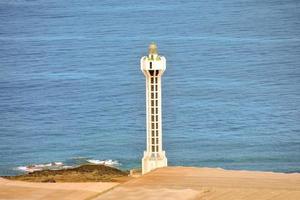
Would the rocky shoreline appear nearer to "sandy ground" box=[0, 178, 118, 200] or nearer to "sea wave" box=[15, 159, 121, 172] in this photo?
"sea wave" box=[15, 159, 121, 172]

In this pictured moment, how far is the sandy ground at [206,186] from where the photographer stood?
3928 cm

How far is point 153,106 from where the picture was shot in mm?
43000

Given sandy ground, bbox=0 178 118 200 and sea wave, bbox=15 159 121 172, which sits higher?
sea wave, bbox=15 159 121 172

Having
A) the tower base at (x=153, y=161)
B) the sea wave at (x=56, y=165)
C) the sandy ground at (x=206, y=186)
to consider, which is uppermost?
the sea wave at (x=56, y=165)

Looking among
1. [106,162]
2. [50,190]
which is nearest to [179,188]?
[50,190]

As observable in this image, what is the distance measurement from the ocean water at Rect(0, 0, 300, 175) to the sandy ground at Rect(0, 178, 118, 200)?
12.8m

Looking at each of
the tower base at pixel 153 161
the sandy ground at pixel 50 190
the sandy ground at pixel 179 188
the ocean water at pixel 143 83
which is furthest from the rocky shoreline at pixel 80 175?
the sandy ground at pixel 179 188

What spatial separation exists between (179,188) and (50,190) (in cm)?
323

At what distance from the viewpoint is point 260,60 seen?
3184 inches

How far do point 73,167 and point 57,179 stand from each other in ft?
18.2

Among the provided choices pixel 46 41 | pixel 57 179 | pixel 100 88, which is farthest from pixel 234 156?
pixel 46 41

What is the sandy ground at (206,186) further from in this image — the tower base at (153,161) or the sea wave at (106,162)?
the sea wave at (106,162)

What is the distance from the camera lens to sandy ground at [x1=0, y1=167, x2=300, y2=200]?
129 ft

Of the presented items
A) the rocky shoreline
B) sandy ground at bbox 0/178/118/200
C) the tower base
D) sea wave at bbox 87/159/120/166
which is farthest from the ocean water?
sandy ground at bbox 0/178/118/200
